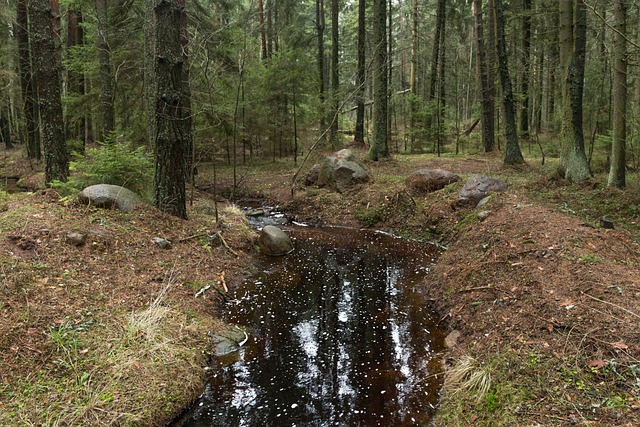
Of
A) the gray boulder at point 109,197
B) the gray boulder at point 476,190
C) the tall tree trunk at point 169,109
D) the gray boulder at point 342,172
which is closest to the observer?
the gray boulder at point 109,197

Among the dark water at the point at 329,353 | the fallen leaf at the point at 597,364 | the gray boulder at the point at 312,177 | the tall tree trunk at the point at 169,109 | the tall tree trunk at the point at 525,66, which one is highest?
the tall tree trunk at the point at 525,66

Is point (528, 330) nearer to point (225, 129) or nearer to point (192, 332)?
point (192, 332)

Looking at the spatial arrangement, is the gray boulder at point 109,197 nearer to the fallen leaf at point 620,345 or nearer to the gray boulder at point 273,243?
the gray boulder at point 273,243

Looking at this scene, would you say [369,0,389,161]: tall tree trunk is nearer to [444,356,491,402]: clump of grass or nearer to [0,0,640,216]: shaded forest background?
[0,0,640,216]: shaded forest background

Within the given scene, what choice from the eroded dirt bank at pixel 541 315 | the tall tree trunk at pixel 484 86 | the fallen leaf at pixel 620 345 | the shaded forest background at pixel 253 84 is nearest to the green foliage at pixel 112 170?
the shaded forest background at pixel 253 84

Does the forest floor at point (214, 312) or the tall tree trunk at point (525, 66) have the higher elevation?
the tall tree trunk at point (525, 66)

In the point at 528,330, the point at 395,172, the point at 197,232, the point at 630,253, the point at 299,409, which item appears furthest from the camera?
the point at 395,172

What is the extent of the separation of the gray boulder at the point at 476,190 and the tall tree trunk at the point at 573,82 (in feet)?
6.84

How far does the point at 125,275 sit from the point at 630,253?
7.18 meters

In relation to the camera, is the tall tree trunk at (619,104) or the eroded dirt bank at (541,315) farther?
the tall tree trunk at (619,104)

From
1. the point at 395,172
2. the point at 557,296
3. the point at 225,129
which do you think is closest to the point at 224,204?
the point at 225,129

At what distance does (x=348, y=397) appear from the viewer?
417 centimetres

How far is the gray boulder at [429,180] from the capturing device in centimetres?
1122

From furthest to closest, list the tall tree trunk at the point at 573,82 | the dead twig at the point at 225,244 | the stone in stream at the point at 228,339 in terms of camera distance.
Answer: the tall tree trunk at the point at 573,82 → the dead twig at the point at 225,244 → the stone in stream at the point at 228,339
